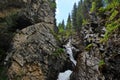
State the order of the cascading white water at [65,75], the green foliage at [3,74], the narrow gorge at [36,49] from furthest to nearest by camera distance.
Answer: the cascading white water at [65,75]
the narrow gorge at [36,49]
the green foliage at [3,74]

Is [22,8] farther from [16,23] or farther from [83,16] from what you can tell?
[83,16]

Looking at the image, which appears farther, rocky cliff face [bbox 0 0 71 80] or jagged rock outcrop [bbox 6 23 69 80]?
rocky cliff face [bbox 0 0 71 80]

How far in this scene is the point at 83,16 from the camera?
309ft

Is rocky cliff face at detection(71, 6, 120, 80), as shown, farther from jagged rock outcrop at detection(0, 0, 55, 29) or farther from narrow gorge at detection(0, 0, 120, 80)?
jagged rock outcrop at detection(0, 0, 55, 29)

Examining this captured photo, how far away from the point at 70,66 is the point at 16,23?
1124cm

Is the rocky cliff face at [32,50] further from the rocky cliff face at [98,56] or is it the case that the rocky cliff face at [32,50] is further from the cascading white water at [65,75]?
the rocky cliff face at [98,56]

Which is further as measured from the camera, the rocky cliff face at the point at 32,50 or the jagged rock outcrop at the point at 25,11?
the jagged rock outcrop at the point at 25,11

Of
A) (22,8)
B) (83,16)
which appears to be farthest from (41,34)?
(83,16)

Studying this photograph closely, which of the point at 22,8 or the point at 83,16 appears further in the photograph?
the point at 83,16

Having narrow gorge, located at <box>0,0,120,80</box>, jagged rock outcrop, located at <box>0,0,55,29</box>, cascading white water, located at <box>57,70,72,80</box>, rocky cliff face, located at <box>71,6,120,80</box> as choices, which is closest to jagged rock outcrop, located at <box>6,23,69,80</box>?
narrow gorge, located at <box>0,0,120,80</box>

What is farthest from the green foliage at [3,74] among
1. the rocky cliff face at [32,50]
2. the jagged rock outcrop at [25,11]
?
the jagged rock outcrop at [25,11]

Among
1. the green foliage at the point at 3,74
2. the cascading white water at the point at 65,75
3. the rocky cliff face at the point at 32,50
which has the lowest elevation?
the cascading white water at the point at 65,75

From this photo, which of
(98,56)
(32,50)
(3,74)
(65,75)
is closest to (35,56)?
(32,50)

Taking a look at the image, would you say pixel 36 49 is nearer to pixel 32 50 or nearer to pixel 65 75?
pixel 32 50
